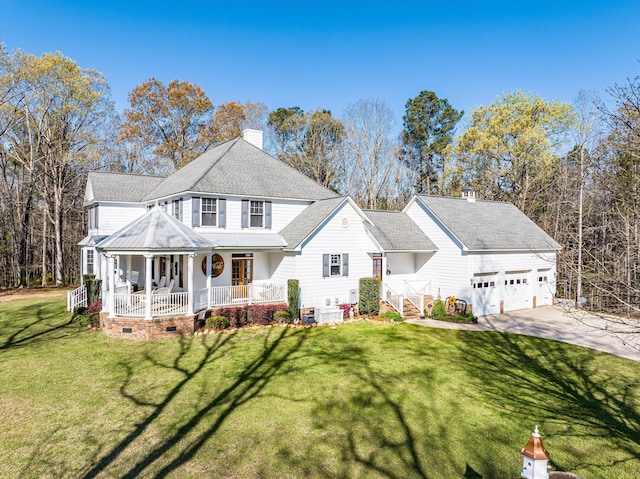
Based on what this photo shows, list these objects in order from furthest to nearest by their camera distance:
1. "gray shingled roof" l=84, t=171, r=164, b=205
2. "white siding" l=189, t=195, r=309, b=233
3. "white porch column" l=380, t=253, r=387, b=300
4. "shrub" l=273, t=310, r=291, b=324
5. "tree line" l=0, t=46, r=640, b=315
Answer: "tree line" l=0, t=46, r=640, b=315 → "gray shingled roof" l=84, t=171, r=164, b=205 → "white porch column" l=380, t=253, r=387, b=300 → "white siding" l=189, t=195, r=309, b=233 → "shrub" l=273, t=310, r=291, b=324

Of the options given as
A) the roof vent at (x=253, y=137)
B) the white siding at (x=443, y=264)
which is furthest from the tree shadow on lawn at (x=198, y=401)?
the roof vent at (x=253, y=137)

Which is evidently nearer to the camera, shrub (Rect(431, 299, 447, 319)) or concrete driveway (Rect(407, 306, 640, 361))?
concrete driveway (Rect(407, 306, 640, 361))

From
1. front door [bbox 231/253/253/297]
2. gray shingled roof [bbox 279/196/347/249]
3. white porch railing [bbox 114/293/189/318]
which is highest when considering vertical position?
gray shingled roof [bbox 279/196/347/249]

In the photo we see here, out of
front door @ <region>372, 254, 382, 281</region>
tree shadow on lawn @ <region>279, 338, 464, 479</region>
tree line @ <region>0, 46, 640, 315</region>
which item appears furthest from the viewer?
tree line @ <region>0, 46, 640, 315</region>

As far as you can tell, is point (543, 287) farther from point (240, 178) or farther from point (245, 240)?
point (240, 178)

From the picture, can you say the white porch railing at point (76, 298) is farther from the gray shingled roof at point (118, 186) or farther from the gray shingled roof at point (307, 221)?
the gray shingled roof at point (307, 221)

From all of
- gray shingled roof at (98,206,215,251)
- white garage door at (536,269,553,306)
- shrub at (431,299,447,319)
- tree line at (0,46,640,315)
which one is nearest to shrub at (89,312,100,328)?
gray shingled roof at (98,206,215,251)

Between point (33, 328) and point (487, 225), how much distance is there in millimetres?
23794

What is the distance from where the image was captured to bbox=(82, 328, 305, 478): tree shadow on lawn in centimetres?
685

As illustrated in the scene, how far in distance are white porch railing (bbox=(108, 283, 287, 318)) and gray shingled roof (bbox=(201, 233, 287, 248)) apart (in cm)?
198

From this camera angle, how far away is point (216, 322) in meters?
15.4

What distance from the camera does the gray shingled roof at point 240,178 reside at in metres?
19.5

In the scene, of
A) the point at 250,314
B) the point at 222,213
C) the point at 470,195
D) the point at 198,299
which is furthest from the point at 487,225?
the point at 198,299

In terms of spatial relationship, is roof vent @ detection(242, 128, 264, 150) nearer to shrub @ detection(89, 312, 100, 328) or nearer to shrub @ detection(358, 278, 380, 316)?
shrub @ detection(358, 278, 380, 316)
